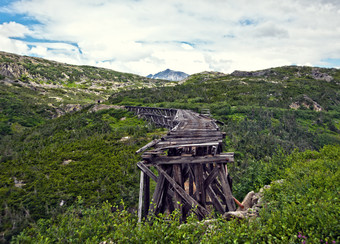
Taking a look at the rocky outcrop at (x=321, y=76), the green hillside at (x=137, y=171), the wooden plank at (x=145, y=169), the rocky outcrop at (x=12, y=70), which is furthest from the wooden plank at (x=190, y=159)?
the rocky outcrop at (x=12, y=70)

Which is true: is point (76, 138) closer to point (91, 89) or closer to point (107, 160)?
point (107, 160)

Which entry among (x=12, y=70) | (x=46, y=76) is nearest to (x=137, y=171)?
(x=12, y=70)

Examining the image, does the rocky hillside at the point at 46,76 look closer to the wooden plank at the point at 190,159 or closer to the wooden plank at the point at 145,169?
the wooden plank at the point at 145,169

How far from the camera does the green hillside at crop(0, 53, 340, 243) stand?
3.99 m

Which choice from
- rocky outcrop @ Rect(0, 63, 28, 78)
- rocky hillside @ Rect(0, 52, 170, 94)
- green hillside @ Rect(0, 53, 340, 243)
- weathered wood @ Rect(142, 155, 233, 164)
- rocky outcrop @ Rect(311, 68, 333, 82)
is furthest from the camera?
rocky hillside @ Rect(0, 52, 170, 94)

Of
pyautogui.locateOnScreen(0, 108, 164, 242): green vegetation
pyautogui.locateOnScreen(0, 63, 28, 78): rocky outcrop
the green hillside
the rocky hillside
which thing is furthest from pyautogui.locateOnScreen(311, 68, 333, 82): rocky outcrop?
pyautogui.locateOnScreen(0, 63, 28, 78): rocky outcrop

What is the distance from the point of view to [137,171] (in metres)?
21.9

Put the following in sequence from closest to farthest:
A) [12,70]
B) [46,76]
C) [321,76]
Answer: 1. [321,76]
2. [12,70]
3. [46,76]

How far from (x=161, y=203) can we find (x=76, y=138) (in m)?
29.8

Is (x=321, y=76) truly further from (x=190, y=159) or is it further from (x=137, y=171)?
(x=190, y=159)

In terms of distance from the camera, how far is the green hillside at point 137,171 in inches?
157

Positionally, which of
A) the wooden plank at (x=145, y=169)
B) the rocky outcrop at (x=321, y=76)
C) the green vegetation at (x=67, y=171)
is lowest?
the green vegetation at (x=67, y=171)

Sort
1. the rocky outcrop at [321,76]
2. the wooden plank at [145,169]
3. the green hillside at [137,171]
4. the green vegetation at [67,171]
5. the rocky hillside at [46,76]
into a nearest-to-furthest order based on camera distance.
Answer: the green hillside at [137,171]
the wooden plank at [145,169]
the green vegetation at [67,171]
the rocky outcrop at [321,76]
the rocky hillside at [46,76]

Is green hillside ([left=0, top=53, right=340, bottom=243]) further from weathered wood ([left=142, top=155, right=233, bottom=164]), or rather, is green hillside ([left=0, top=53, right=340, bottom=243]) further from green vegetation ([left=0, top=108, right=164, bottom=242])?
weathered wood ([left=142, top=155, right=233, bottom=164])
